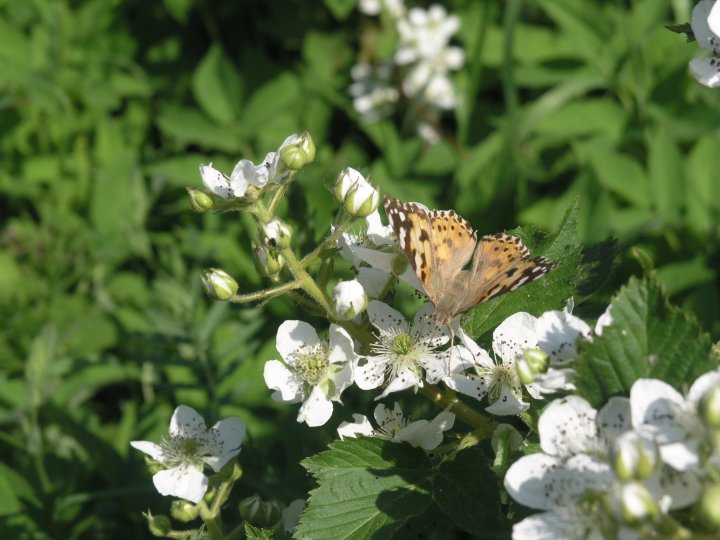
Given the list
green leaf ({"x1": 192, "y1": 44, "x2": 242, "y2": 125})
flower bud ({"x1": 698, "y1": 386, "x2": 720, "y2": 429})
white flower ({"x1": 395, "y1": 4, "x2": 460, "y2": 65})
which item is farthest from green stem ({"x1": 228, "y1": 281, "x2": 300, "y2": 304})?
white flower ({"x1": 395, "y1": 4, "x2": 460, "y2": 65})

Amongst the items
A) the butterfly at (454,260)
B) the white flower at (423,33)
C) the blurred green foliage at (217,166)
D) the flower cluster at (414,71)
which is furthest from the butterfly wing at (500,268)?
the white flower at (423,33)

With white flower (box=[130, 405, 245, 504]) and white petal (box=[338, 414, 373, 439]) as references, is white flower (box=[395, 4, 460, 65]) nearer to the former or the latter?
white flower (box=[130, 405, 245, 504])

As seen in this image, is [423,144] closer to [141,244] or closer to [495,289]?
[141,244]

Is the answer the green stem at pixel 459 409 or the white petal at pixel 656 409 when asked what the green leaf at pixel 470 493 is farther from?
the white petal at pixel 656 409

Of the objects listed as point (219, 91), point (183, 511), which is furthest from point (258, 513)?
point (219, 91)

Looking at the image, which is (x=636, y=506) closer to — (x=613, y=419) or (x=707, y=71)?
(x=613, y=419)

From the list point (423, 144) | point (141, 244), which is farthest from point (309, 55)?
point (141, 244)
